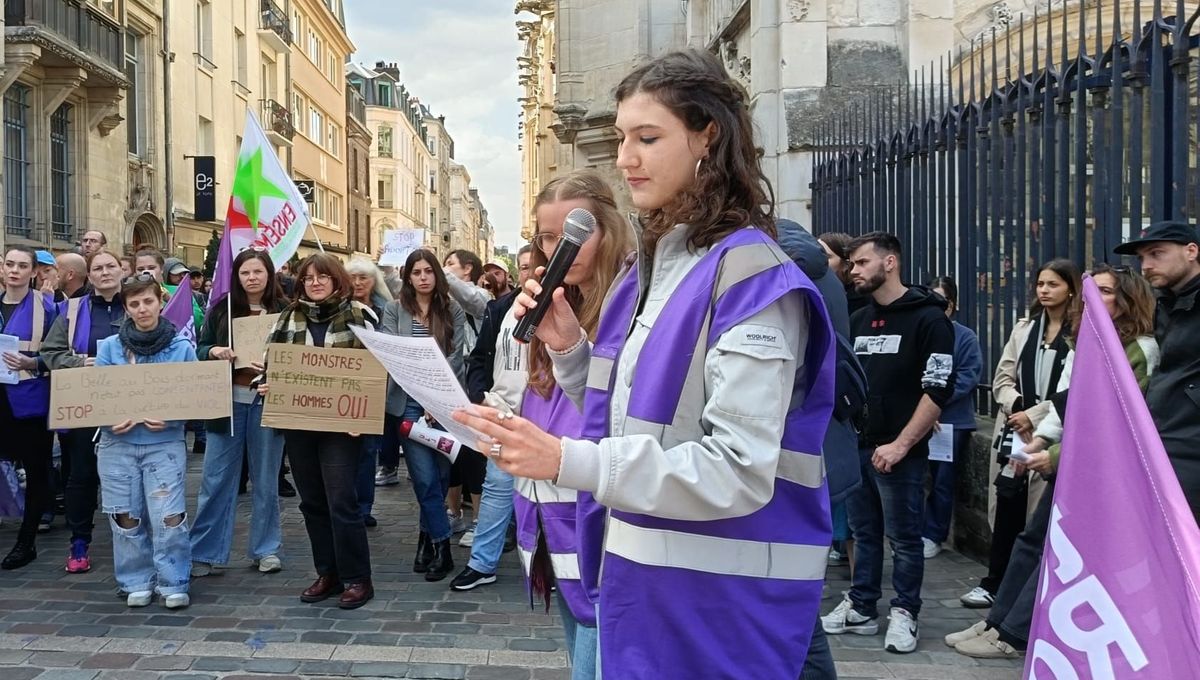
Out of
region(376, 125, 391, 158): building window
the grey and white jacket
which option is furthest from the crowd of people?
region(376, 125, 391, 158): building window

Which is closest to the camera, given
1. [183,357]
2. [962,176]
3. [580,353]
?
[580,353]

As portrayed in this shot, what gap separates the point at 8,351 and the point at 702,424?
5932mm

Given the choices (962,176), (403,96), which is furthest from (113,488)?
(403,96)

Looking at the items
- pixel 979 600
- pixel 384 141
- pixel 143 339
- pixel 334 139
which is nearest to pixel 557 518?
pixel 979 600

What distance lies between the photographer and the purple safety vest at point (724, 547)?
1742 millimetres

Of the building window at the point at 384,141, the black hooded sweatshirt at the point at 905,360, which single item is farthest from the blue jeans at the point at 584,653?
the building window at the point at 384,141

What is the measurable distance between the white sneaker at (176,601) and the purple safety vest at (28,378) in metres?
1.69

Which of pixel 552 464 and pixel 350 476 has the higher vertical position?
pixel 552 464

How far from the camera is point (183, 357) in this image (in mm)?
5578

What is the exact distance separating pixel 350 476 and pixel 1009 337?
4.02m

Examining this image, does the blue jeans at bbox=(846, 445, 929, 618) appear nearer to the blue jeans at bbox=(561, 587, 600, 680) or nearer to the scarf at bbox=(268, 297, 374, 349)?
the blue jeans at bbox=(561, 587, 600, 680)

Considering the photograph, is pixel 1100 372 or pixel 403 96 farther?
pixel 403 96

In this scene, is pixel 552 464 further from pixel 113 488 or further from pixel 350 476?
pixel 113 488

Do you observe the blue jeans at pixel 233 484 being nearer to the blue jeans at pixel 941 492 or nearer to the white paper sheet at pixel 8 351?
the white paper sheet at pixel 8 351
